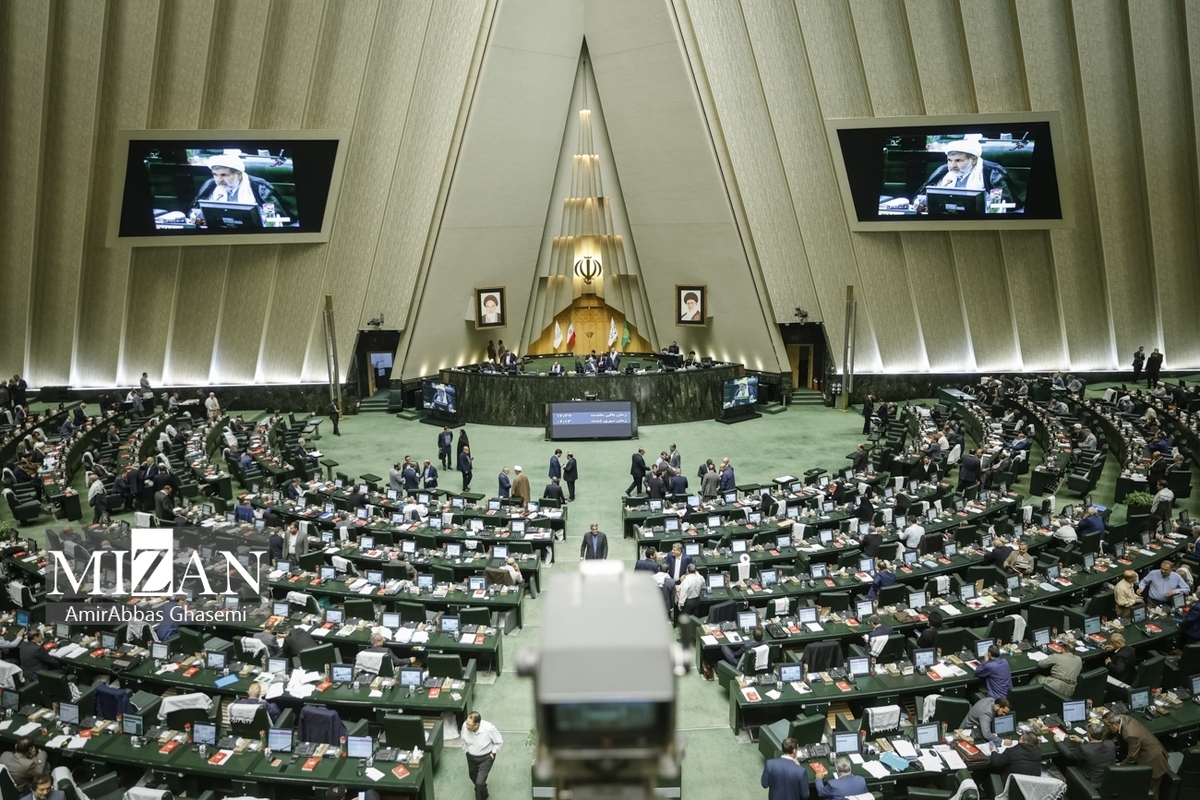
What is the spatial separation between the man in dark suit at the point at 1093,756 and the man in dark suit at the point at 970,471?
10877 millimetres

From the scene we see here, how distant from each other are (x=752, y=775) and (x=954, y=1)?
78.3 ft

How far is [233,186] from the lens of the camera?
1066 inches

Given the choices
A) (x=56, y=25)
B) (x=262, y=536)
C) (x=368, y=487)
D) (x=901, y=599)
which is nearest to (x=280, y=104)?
(x=56, y=25)

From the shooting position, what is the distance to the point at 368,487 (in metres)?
19.2

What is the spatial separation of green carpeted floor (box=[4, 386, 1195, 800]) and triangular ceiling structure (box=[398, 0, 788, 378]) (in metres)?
4.59

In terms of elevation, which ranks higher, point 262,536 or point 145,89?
point 145,89

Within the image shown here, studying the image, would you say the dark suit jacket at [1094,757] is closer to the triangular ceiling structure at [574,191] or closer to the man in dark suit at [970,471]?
the man in dark suit at [970,471]

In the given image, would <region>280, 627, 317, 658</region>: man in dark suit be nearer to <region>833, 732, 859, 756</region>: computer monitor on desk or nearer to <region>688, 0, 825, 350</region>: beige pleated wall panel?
<region>833, 732, 859, 756</region>: computer monitor on desk

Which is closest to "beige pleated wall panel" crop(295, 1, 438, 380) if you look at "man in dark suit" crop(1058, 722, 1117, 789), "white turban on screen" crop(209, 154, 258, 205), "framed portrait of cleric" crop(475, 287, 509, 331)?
"white turban on screen" crop(209, 154, 258, 205)

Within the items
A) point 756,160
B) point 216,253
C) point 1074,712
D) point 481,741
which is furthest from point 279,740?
point 756,160

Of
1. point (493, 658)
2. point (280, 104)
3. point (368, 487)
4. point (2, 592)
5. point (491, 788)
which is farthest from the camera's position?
point (280, 104)

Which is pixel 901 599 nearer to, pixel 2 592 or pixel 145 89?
pixel 2 592

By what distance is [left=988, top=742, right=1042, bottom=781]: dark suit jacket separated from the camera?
805 cm

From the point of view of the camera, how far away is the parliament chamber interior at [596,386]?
9.53m
